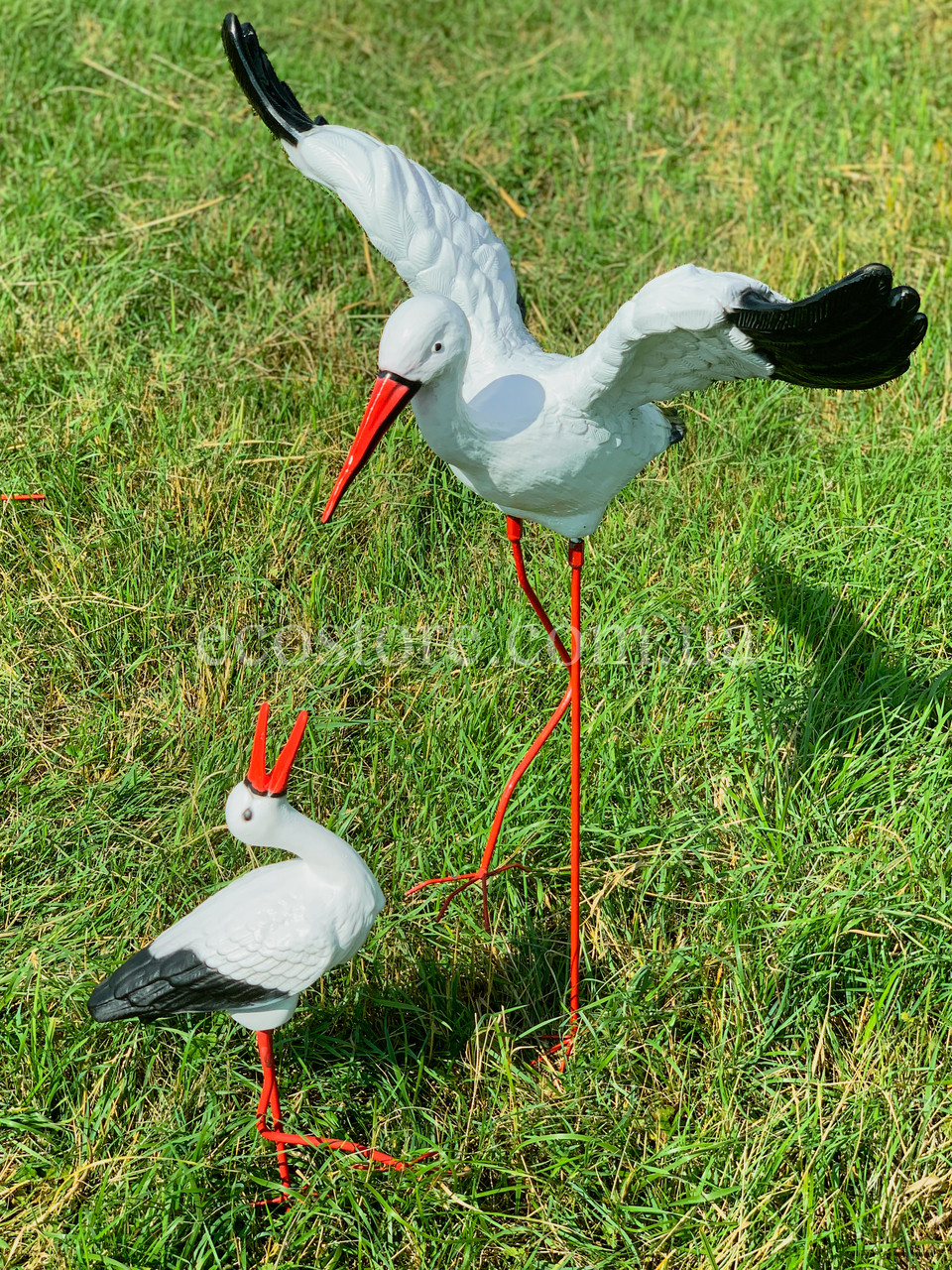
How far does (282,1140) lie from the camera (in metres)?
2.30

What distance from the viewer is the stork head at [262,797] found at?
6.96ft

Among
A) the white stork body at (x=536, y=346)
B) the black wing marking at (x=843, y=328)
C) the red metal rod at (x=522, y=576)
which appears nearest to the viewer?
the black wing marking at (x=843, y=328)

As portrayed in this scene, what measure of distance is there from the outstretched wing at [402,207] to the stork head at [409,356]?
1.27 feet

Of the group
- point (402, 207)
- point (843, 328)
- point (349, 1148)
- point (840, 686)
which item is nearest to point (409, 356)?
point (402, 207)

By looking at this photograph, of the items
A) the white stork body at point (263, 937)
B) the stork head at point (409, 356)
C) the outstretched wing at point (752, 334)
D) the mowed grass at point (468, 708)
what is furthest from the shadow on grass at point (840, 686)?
the stork head at point (409, 356)

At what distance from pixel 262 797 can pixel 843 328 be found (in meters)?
1.22

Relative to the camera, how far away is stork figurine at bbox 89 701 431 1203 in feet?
7.05

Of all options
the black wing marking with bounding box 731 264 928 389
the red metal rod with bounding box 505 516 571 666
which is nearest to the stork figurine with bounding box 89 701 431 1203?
the red metal rod with bounding box 505 516 571 666

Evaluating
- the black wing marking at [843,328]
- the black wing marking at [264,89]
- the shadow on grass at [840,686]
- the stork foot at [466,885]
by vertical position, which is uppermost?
the black wing marking at [264,89]

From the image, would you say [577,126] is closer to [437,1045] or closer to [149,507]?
[149,507]

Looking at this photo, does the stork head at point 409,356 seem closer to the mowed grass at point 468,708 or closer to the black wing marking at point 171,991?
the black wing marking at point 171,991

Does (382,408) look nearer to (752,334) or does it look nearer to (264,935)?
(752,334)

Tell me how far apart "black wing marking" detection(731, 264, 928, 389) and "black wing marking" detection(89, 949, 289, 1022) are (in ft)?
4.65

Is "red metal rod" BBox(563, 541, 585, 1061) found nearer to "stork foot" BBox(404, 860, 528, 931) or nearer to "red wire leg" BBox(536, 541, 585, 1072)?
"red wire leg" BBox(536, 541, 585, 1072)
